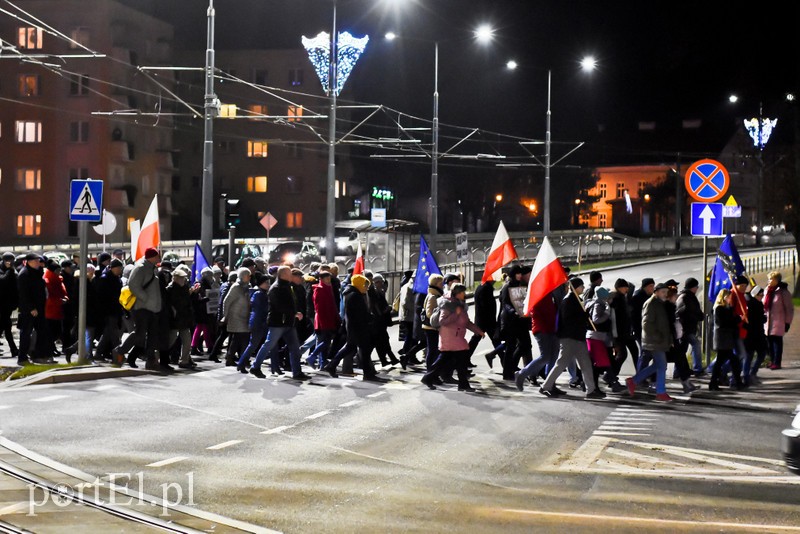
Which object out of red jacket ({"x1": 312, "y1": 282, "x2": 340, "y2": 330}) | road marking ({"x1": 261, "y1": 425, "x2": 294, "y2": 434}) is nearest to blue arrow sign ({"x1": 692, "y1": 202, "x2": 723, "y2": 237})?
red jacket ({"x1": 312, "y1": 282, "x2": 340, "y2": 330})

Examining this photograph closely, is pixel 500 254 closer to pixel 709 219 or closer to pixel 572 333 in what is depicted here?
pixel 709 219

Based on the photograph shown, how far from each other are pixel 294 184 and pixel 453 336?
207 ft

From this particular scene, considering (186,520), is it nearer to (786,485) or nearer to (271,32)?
(786,485)

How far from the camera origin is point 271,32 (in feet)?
269

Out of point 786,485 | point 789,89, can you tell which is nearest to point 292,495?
point 786,485

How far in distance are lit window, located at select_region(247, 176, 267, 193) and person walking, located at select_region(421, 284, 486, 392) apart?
63.7 metres

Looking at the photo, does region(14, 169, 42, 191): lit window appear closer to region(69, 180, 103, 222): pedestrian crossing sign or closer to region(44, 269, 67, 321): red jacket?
region(44, 269, 67, 321): red jacket

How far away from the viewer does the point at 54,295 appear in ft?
62.5

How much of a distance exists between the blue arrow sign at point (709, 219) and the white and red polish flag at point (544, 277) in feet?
10.2

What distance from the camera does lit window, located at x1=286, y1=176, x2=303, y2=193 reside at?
260 feet

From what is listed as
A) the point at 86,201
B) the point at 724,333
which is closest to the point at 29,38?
the point at 86,201

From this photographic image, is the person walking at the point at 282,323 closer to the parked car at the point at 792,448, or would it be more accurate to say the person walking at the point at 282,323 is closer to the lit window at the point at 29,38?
the parked car at the point at 792,448

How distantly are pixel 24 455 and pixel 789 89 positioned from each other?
125 feet

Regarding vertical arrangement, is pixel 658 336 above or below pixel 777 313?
below
